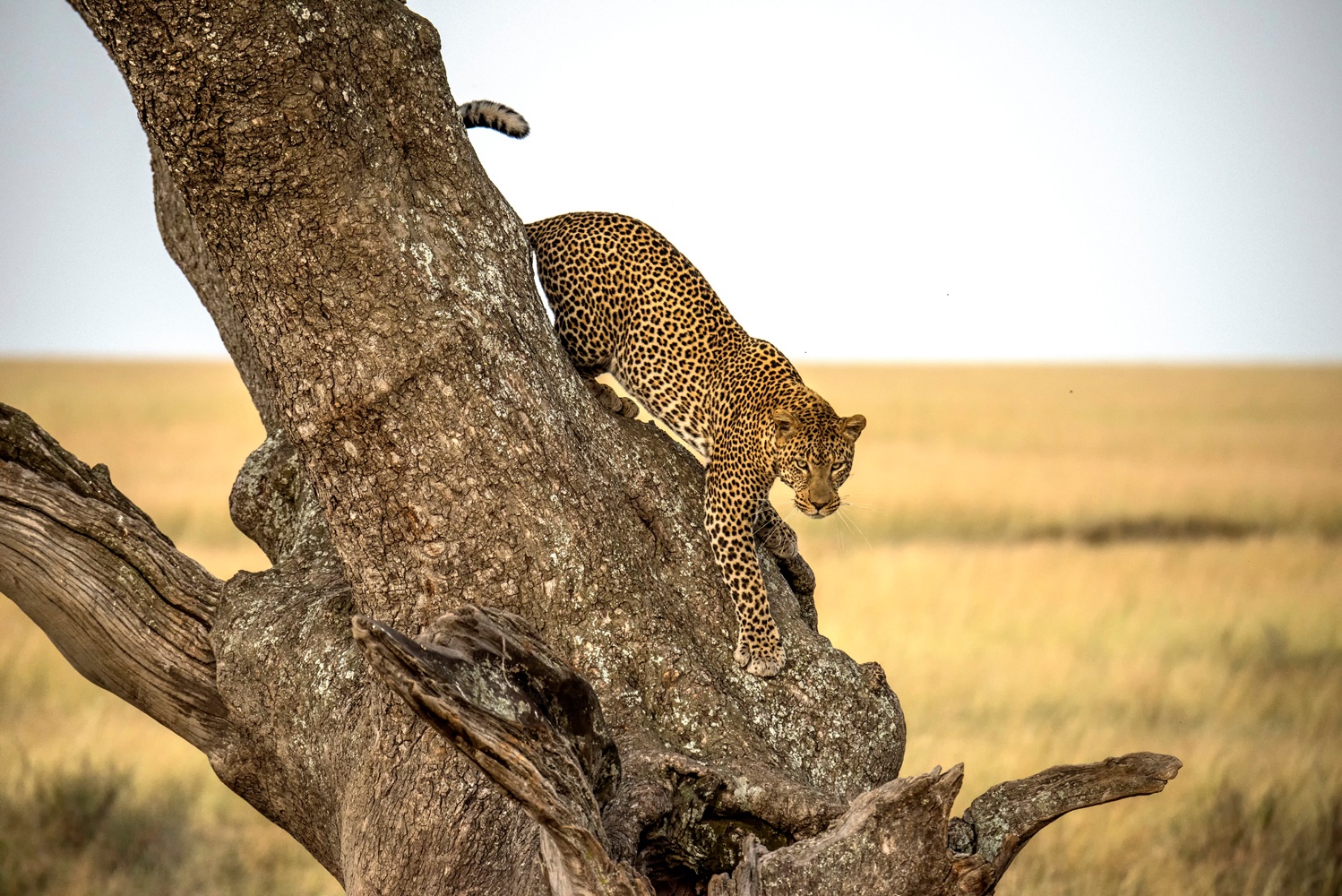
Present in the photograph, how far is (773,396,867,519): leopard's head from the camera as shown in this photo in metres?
6.07

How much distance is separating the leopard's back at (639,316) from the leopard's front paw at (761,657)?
1.25 metres

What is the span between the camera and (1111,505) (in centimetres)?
2156

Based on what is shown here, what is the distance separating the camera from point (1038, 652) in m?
14.0

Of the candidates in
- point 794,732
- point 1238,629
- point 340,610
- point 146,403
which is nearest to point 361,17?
point 340,610

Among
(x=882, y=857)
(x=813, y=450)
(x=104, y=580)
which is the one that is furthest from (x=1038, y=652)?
(x=104, y=580)

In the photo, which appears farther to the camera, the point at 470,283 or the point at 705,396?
the point at 705,396

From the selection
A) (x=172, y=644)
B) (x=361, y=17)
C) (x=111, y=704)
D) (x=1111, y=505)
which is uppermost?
(x=1111, y=505)

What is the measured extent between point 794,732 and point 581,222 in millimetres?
2708

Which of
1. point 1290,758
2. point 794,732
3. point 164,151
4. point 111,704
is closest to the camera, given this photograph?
point 164,151

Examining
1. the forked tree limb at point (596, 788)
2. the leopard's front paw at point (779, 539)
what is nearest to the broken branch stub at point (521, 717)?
the forked tree limb at point (596, 788)

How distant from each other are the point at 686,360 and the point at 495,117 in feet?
4.99

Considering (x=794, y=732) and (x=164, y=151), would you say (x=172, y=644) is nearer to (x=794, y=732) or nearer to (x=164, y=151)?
(x=164, y=151)

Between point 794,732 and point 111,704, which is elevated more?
point 794,732

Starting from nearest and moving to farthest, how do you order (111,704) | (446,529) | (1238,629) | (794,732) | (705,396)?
1. (446,529)
2. (794,732)
3. (705,396)
4. (111,704)
5. (1238,629)
